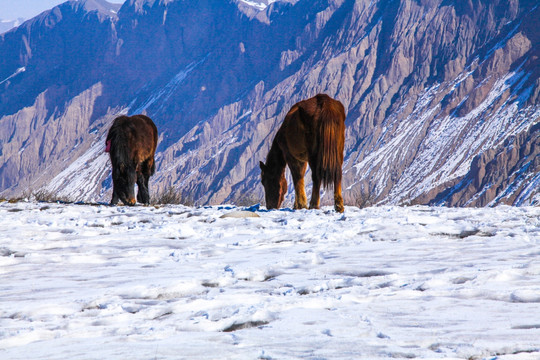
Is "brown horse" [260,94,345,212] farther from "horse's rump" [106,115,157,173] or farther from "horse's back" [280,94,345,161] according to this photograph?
"horse's rump" [106,115,157,173]

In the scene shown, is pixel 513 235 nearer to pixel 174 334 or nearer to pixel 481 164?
pixel 174 334

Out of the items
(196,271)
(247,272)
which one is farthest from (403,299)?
(196,271)

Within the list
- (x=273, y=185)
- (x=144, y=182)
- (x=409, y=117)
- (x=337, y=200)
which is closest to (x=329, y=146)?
(x=337, y=200)

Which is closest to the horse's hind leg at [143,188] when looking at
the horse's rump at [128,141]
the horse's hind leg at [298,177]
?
the horse's rump at [128,141]

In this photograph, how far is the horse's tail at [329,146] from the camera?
9.16m

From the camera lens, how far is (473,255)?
4867 mm

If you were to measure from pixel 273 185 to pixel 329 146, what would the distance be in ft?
8.77

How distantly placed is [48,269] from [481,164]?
394 ft

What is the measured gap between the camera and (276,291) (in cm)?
395

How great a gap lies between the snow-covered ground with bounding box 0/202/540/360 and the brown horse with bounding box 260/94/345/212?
2138mm

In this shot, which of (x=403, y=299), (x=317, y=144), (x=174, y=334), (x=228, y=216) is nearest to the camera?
(x=174, y=334)

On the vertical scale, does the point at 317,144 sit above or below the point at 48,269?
above

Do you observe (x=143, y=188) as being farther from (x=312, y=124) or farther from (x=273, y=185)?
(x=312, y=124)

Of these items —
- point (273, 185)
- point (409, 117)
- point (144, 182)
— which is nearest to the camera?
point (273, 185)
